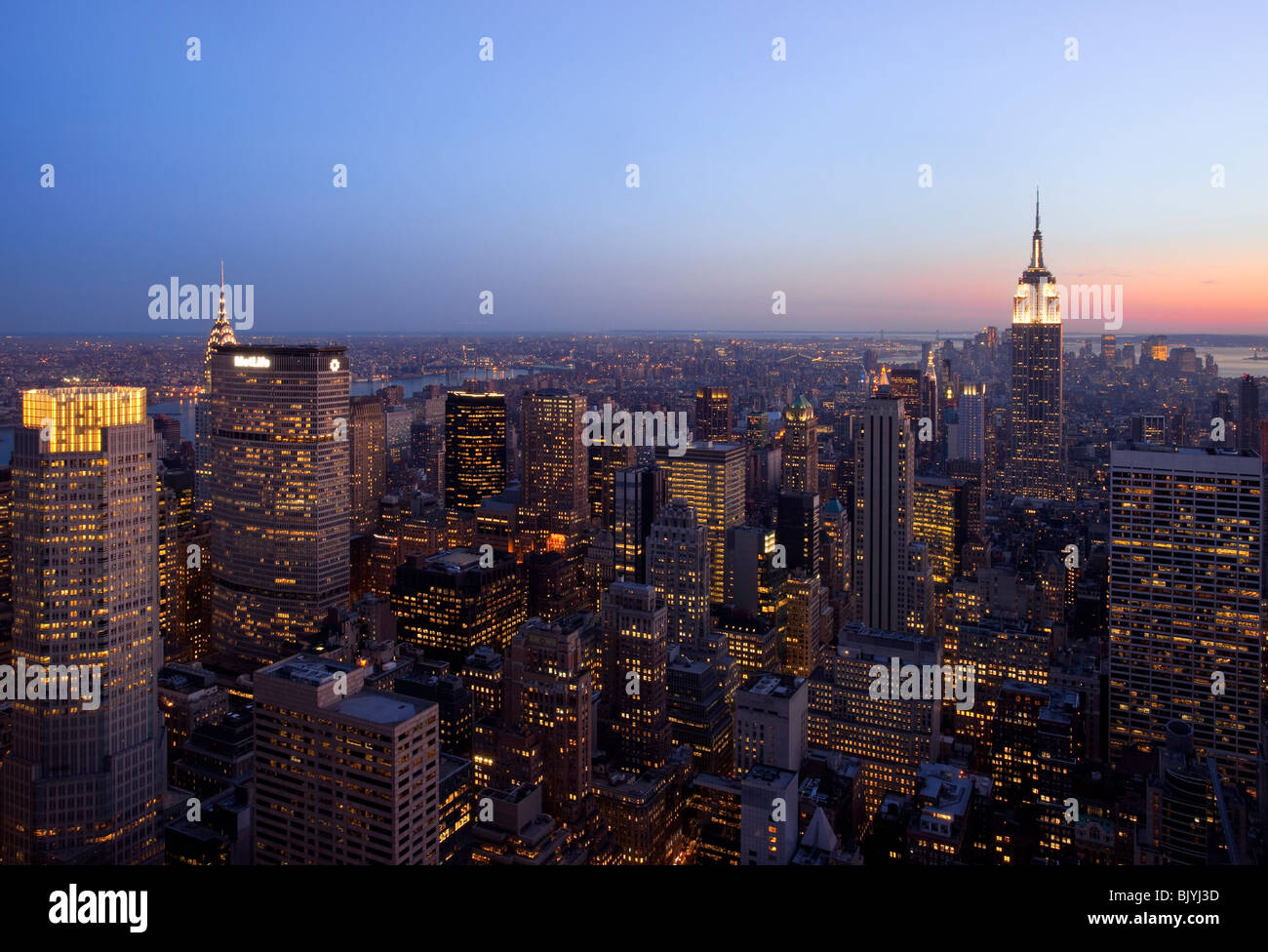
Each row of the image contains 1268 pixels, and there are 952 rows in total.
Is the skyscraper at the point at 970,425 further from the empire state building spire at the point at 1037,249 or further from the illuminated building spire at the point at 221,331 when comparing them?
the illuminated building spire at the point at 221,331

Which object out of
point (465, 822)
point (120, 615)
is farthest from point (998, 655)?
point (120, 615)

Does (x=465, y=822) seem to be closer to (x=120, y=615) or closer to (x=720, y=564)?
(x=120, y=615)

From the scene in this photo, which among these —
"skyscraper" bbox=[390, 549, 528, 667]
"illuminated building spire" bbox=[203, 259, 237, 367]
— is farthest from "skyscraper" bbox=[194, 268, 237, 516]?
"skyscraper" bbox=[390, 549, 528, 667]

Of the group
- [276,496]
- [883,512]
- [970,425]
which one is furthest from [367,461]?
[970,425]

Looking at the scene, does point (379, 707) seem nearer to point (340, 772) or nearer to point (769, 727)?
point (340, 772)

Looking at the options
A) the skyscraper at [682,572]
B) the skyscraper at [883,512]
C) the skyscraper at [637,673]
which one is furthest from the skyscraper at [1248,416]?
the skyscraper at [637,673]
